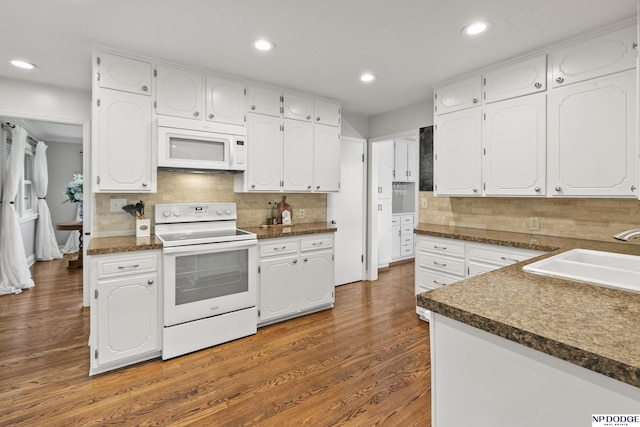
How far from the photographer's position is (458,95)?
10.4 feet

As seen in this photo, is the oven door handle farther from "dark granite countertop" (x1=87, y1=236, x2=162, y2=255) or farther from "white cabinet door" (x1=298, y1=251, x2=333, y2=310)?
"white cabinet door" (x1=298, y1=251, x2=333, y2=310)

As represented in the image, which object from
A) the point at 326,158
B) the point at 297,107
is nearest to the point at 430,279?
the point at 326,158

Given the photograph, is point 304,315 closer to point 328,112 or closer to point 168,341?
point 168,341

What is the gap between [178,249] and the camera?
2.51m

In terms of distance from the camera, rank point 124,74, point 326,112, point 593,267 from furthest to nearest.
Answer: point 326,112
point 124,74
point 593,267

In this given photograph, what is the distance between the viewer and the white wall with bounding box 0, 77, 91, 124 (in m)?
3.17

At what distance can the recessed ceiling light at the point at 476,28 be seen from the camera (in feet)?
7.21

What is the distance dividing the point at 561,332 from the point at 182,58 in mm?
3081

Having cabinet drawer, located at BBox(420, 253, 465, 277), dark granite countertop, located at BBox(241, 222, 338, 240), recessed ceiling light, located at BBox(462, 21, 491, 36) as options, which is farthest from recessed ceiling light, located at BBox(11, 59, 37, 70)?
cabinet drawer, located at BBox(420, 253, 465, 277)

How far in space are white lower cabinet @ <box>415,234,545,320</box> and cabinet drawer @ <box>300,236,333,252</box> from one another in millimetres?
941

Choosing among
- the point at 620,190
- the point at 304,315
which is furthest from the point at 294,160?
the point at 620,190

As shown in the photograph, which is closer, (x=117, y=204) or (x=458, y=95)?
(x=117, y=204)

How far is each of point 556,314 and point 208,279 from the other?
2438 millimetres

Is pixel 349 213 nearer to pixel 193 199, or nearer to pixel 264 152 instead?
pixel 264 152
